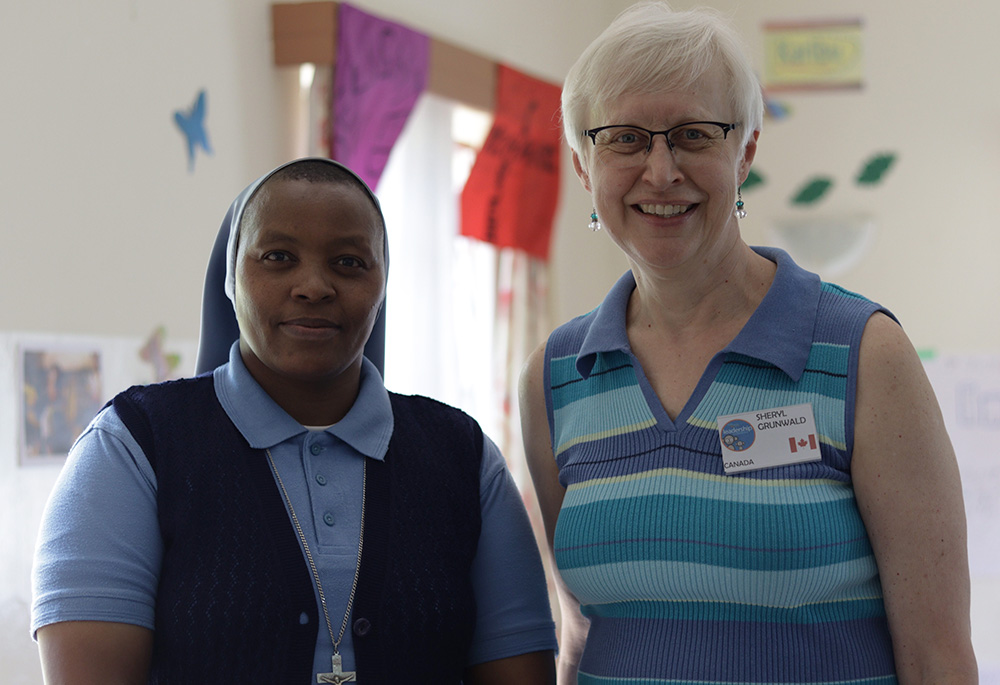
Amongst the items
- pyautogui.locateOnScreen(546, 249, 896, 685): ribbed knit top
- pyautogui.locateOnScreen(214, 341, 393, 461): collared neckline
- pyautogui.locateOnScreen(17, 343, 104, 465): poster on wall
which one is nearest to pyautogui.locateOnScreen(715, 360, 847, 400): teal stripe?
pyautogui.locateOnScreen(546, 249, 896, 685): ribbed knit top

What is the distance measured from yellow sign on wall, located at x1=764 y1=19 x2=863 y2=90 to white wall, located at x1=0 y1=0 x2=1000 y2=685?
0.15 m

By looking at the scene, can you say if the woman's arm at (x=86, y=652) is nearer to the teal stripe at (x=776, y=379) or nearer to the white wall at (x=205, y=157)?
the teal stripe at (x=776, y=379)

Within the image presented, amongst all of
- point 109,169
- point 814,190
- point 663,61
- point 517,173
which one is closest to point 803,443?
point 663,61

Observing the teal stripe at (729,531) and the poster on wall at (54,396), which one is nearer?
the teal stripe at (729,531)

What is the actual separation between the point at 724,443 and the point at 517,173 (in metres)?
2.84

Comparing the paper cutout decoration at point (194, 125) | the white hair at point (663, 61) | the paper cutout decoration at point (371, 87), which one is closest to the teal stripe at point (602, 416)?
the white hair at point (663, 61)

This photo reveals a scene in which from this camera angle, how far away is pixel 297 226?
1293 millimetres

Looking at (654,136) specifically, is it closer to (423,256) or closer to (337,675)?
(337,675)

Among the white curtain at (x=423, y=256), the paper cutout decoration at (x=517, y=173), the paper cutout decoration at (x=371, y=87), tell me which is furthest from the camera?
the paper cutout decoration at (x=517, y=173)

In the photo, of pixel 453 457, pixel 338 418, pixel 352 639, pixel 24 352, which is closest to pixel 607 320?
pixel 453 457

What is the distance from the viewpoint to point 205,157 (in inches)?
108

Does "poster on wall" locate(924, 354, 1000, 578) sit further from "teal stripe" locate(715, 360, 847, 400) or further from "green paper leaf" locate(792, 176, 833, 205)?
"teal stripe" locate(715, 360, 847, 400)

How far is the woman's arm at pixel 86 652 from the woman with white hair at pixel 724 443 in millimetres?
616

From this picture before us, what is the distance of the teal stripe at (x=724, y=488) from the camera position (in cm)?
137
